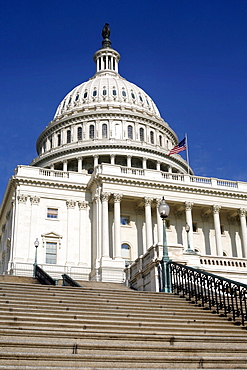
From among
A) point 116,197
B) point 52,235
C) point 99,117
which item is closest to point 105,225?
point 116,197

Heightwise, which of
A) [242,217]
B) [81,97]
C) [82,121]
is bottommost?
[242,217]

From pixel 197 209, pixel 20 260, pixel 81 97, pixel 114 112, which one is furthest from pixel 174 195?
pixel 81 97

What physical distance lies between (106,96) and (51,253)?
147ft

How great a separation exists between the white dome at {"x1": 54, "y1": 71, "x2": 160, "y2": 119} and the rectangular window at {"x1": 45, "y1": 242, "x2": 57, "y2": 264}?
3961 centimetres

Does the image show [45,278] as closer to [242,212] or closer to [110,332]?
[110,332]

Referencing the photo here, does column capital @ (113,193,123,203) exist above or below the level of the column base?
above

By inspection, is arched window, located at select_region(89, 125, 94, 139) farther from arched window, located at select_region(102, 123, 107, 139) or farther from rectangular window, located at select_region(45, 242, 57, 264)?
rectangular window, located at select_region(45, 242, 57, 264)

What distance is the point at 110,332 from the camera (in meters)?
13.7

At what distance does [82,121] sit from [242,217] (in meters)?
36.8

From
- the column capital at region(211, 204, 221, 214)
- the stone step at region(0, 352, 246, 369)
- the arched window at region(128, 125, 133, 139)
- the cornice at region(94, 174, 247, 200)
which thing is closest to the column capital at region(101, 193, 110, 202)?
the cornice at region(94, 174, 247, 200)

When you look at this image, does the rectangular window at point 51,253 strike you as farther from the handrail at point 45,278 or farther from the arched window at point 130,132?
the arched window at point 130,132

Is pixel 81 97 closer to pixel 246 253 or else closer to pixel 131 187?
pixel 131 187

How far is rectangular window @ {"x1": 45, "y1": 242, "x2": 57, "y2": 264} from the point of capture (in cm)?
4883

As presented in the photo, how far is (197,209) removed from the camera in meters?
56.5
